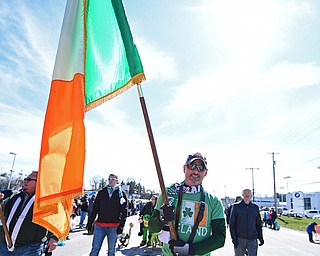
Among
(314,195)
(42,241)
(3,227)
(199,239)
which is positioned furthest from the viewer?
(314,195)

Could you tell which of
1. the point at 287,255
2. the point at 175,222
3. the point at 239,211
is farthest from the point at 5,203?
the point at 287,255

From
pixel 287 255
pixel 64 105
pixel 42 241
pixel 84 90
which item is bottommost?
pixel 287 255

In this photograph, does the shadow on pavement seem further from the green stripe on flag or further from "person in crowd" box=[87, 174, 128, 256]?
the green stripe on flag

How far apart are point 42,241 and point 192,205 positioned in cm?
226

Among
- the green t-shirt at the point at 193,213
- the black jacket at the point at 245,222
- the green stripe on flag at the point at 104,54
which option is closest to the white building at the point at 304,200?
the black jacket at the point at 245,222

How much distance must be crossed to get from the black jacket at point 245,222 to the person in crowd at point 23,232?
4020 mm

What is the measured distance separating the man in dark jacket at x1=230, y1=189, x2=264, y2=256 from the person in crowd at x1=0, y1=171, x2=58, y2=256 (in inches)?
158

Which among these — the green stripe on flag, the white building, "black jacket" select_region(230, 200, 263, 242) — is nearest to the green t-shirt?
the green stripe on flag

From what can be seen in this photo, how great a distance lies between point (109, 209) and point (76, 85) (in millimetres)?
3680

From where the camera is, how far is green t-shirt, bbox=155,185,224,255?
2.94m

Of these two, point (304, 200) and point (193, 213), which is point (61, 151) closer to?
point (193, 213)

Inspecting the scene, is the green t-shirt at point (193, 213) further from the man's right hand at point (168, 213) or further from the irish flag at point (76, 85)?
the irish flag at point (76, 85)

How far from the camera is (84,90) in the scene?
3.30 metres

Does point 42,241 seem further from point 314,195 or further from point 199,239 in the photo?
point 314,195
